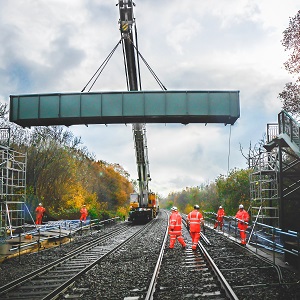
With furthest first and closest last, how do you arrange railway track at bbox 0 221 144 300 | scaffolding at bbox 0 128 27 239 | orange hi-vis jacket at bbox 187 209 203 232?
scaffolding at bbox 0 128 27 239, orange hi-vis jacket at bbox 187 209 203 232, railway track at bbox 0 221 144 300

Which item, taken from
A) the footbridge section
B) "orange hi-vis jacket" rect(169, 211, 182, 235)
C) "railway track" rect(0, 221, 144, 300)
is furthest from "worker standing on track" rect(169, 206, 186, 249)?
the footbridge section

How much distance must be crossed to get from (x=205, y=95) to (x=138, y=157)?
1637 centimetres

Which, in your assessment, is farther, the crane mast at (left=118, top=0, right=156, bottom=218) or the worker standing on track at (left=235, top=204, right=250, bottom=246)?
the crane mast at (left=118, top=0, right=156, bottom=218)

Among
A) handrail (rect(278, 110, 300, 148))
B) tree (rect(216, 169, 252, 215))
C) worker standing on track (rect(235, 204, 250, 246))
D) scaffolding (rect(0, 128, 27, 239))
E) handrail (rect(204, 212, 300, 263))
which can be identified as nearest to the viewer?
handrail (rect(204, 212, 300, 263))

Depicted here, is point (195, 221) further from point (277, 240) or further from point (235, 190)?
point (235, 190)

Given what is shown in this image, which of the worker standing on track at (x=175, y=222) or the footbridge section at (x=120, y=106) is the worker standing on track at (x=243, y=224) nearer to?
the worker standing on track at (x=175, y=222)

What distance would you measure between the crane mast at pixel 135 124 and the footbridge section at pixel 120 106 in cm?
426

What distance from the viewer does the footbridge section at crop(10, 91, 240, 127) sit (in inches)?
719

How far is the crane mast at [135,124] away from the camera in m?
22.3

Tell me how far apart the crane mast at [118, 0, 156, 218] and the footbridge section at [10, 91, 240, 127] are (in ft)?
14.0

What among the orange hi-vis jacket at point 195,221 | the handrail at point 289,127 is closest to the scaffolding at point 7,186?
the orange hi-vis jacket at point 195,221

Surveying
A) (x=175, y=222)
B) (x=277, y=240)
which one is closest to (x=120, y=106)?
(x=175, y=222)

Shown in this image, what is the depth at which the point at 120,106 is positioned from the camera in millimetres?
18500

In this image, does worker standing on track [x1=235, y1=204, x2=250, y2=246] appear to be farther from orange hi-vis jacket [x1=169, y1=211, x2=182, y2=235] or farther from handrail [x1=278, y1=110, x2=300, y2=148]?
handrail [x1=278, y1=110, x2=300, y2=148]
